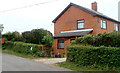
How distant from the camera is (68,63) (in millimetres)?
13094

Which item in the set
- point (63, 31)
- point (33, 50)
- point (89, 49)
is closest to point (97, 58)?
point (89, 49)

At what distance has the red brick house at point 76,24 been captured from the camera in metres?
21.6

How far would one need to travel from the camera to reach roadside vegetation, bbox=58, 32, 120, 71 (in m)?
10.8

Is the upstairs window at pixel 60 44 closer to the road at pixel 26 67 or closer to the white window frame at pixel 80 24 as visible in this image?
the white window frame at pixel 80 24

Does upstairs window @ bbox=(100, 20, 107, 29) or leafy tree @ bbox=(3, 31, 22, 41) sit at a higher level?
upstairs window @ bbox=(100, 20, 107, 29)

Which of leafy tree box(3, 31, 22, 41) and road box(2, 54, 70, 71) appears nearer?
road box(2, 54, 70, 71)

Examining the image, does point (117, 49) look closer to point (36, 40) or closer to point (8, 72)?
point (8, 72)

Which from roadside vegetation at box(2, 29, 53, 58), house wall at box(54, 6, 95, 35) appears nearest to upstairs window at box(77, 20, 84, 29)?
house wall at box(54, 6, 95, 35)

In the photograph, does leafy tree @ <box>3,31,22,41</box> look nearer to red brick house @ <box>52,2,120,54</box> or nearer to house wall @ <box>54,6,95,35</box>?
red brick house @ <box>52,2,120,54</box>

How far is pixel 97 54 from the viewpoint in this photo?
37.3ft

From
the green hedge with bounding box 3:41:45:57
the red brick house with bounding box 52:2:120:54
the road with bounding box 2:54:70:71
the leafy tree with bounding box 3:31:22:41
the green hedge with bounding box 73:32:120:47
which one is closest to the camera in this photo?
the road with bounding box 2:54:70:71

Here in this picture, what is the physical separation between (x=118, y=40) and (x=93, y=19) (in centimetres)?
1031

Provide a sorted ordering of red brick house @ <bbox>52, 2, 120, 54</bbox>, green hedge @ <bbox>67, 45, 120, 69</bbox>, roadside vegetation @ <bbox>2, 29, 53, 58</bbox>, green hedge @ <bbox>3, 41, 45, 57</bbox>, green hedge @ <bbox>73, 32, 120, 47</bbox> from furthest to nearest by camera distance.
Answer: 1. red brick house @ <bbox>52, 2, 120, 54</bbox>
2. roadside vegetation @ <bbox>2, 29, 53, 58</bbox>
3. green hedge @ <bbox>3, 41, 45, 57</bbox>
4. green hedge @ <bbox>73, 32, 120, 47</bbox>
5. green hedge @ <bbox>67, 45, 120, 69</bbox>

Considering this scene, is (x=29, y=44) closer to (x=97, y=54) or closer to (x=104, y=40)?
(x=104, y=40)
